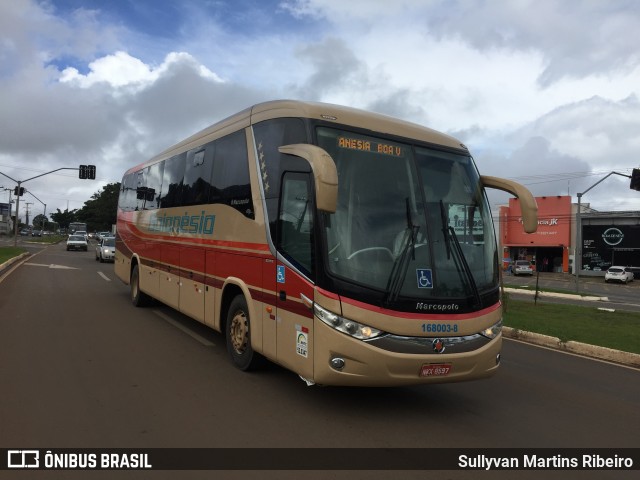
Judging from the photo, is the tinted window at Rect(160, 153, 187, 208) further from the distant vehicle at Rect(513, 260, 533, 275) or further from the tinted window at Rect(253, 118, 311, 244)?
the distant vehicle at Rect(513, 260, 533, 275)

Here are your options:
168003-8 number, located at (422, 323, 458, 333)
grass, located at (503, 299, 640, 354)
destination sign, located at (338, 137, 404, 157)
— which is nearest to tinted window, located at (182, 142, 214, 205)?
destination sign, located at (338, 137, 404, 157)

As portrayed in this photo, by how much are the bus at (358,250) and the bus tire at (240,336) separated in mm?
16

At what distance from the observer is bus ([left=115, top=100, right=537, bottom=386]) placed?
15.4 feet

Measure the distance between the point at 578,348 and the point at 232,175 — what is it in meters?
7.02

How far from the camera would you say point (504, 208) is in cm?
5406

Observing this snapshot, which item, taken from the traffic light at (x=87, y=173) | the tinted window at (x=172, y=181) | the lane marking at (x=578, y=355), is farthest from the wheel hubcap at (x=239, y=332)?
the traffic light at (x=87, y=173)

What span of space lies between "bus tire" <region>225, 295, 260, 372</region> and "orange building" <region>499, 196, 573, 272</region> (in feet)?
157

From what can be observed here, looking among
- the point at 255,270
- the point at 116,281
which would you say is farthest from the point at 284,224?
the point at 116,281

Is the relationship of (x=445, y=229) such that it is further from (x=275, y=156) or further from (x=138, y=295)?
(x=138, y=295)

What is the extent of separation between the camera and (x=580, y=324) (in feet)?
38.9

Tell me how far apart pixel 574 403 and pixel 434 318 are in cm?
→ 254

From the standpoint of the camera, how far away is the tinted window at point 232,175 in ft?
21.0

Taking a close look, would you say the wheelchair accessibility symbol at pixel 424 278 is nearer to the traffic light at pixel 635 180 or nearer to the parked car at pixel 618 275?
the traffic light at pixel 635 180

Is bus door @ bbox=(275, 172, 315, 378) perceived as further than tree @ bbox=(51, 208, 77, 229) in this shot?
No
